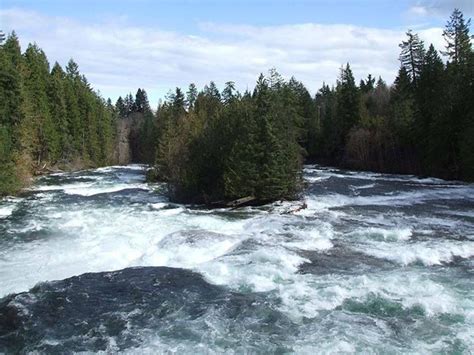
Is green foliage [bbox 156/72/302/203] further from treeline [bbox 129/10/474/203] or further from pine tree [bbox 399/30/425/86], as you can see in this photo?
pine tree [bbox 399/30/425/86]

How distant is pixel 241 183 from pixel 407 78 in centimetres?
4485

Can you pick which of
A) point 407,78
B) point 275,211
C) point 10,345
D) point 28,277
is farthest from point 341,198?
point 407,78

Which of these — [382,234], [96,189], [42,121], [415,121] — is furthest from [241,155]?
[42,121]

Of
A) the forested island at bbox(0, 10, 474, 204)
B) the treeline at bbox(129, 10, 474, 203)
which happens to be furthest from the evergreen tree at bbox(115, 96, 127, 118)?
the treeline at bbox(129, 10, 474, 203)

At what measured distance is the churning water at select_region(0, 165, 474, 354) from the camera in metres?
12.0

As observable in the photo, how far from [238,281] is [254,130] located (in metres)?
18.7

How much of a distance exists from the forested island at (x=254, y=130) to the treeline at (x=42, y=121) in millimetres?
154

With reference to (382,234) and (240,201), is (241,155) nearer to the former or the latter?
(240,201)

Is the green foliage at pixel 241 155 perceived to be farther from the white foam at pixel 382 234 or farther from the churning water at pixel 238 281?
the white foam at pixel 382 234

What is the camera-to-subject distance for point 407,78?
226ft

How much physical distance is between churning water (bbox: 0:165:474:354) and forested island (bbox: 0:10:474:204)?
552 cm

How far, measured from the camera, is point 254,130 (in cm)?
3375

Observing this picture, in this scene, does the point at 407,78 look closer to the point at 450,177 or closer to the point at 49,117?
the point at 450,177

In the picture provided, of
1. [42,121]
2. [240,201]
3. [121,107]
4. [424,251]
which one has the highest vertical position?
[121,107]
